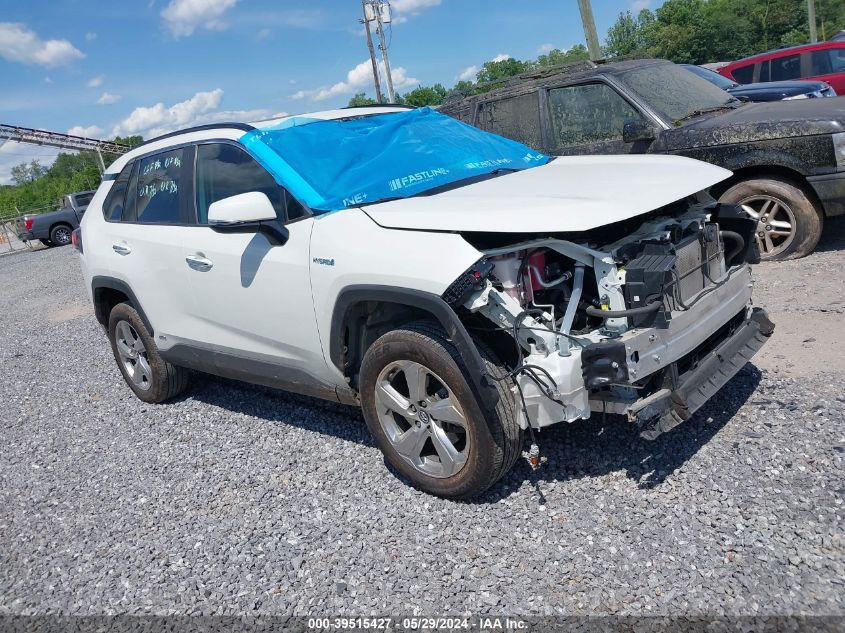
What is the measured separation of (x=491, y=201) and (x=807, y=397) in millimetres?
2098

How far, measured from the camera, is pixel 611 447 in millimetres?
3615

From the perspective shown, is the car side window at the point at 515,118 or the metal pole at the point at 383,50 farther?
the metal pole at the point at 383,50

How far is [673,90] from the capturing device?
681cm

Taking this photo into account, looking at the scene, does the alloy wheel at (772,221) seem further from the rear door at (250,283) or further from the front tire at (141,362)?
the front tire at (141,362)

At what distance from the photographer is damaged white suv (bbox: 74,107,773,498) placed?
2926mm

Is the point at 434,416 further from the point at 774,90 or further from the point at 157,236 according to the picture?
the point at 774,90

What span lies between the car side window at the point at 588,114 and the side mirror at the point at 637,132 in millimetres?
248

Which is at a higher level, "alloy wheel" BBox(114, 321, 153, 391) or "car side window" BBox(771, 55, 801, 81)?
"car side window" BBox(771, 55, 801, 81)

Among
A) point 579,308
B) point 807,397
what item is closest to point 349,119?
point 579,308

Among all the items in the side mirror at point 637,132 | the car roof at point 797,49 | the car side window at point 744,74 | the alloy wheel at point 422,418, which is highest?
the car roof at point 797,49

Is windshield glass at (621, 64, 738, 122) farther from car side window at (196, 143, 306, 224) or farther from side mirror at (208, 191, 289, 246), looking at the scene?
side mirror at (208, 191, 289, 246)

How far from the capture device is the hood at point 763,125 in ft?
18.8

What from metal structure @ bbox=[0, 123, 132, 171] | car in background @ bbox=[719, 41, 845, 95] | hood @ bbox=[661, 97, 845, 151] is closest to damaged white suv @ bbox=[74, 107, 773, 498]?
hood @ bbox=[661, 97, 845, 151]

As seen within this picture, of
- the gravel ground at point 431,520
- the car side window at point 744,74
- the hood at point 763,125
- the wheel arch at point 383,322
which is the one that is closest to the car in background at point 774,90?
the car side window at point 744,74
